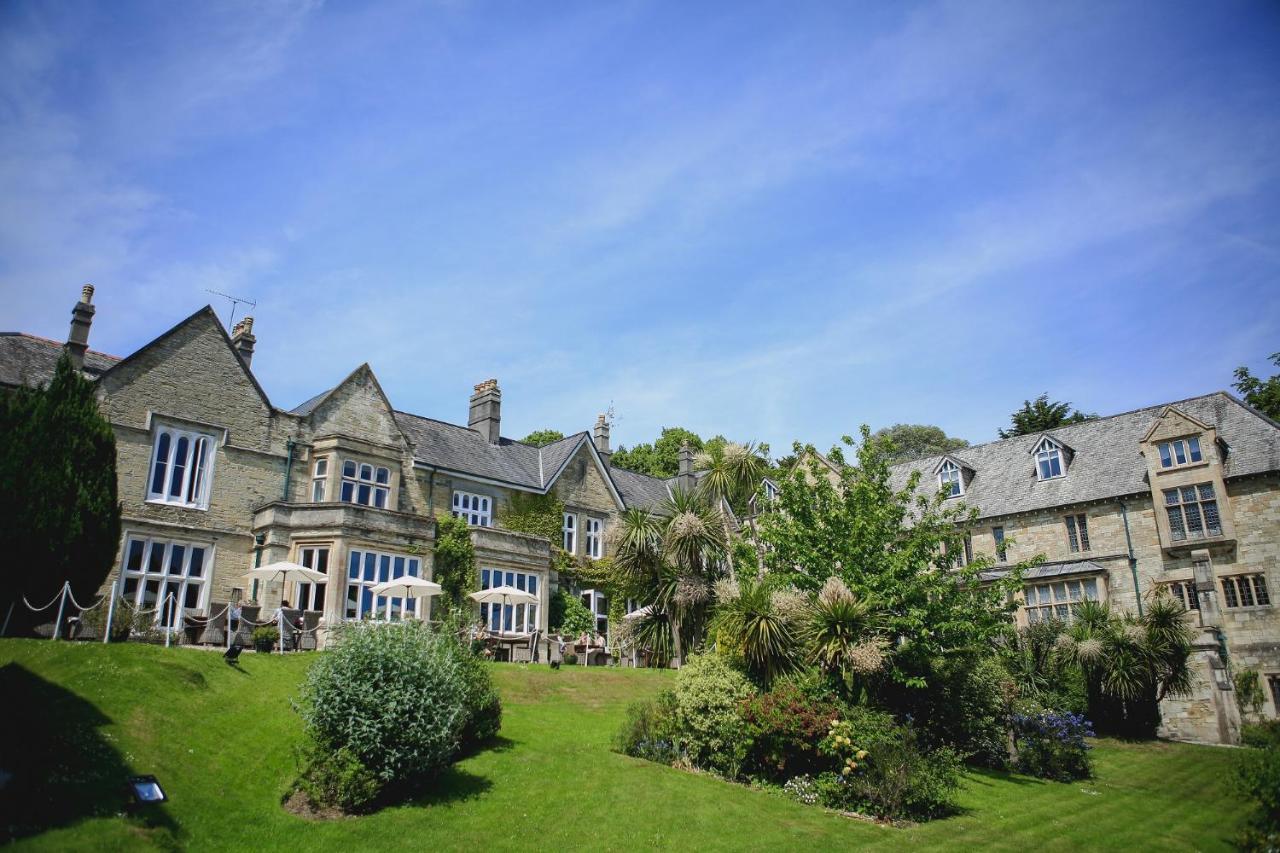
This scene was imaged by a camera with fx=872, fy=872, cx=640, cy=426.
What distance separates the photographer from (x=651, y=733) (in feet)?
68.8

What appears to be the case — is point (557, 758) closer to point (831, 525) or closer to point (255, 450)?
point (831, 525)

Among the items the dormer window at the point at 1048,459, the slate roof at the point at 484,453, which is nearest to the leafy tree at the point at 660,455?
the slate roof at the point at 484,453

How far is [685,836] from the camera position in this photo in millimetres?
15688

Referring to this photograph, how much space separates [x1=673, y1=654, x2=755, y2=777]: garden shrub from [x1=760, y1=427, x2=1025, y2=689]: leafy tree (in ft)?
9.93

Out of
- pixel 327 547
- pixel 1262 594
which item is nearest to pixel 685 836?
pixel 327 547

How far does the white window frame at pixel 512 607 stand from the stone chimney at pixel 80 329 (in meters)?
15.6

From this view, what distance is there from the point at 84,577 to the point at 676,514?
1839cm

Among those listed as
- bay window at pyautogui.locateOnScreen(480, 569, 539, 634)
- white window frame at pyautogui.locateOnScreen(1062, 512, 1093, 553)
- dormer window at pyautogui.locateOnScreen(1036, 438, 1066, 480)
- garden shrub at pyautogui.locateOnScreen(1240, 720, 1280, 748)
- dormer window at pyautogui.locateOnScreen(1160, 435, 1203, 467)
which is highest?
dormer window at pyautogui.locateOnScreen(1036, 438, 1066, 480)

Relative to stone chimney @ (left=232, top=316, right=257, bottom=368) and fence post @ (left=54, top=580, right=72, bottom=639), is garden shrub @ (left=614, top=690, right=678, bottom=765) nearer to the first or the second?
fence post @ (left=54, top=580, right=72, bottom=639)

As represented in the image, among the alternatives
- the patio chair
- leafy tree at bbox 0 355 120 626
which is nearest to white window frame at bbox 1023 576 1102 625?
the patio chair

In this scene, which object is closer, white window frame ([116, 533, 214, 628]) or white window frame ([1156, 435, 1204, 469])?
white window frame ([116, 533, 214, 628])

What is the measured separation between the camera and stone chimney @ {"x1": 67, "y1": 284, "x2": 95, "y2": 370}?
28.7 meters

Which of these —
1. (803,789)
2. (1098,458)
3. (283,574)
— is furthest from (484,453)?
(1098,458)

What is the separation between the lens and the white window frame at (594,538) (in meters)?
41.6
